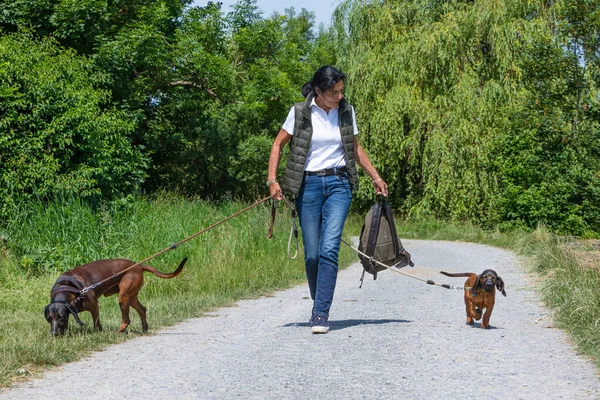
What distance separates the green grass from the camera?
646 centimetres

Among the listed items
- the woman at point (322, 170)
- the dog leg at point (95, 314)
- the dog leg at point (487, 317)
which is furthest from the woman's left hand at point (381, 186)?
the dog leg at point (95, 314)

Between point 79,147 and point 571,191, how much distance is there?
1376 centimetres

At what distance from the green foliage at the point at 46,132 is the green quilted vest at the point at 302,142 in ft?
29.0

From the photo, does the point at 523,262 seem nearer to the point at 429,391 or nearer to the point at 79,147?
the point at 79,147

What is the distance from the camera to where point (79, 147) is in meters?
16.1

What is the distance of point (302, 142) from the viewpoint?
6.98m

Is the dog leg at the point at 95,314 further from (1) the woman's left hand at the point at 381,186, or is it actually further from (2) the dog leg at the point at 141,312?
(1) the woman's left hand at the point at 381,186

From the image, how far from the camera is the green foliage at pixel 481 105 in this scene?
21.3m

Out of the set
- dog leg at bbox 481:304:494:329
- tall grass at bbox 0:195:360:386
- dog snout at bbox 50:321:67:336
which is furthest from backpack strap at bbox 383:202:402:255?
dog snout at bbox 50:321:67:336

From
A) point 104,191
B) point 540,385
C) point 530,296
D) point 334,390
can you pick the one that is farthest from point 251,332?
point 104,191

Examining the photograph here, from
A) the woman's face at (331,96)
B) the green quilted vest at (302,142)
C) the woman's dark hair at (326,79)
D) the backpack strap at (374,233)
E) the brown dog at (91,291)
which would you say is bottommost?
the brown dog at (91,291)

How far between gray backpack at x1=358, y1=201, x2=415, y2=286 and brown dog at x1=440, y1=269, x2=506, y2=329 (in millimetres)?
586

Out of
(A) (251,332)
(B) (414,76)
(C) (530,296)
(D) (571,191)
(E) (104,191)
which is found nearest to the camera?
(A) (251,332)

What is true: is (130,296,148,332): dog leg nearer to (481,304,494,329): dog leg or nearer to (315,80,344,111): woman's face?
(315,80,344,111): woman's face
